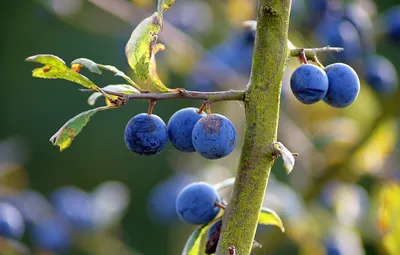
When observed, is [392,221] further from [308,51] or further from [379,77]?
[379,77]

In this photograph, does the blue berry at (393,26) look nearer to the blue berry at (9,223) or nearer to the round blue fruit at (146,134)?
the blue berry at (9,223)

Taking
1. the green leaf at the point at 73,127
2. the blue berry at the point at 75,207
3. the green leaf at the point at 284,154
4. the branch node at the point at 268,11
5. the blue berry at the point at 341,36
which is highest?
the blue berry at the point at 341,36

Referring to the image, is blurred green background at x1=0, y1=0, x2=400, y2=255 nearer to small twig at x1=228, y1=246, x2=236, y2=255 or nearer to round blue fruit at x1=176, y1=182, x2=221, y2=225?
round blue fruit at x1=176, y1=182, x2=221, y2=225

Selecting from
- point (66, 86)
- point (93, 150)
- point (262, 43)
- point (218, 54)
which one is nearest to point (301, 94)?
point (262, 43)

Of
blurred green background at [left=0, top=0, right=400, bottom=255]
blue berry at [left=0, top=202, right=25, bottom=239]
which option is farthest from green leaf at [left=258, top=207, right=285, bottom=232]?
blue berry at [left=0, top=202, right=25, bottom=239]

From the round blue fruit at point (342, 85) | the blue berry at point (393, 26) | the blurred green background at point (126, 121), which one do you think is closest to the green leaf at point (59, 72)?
the round blue fruit at point (342, 85)

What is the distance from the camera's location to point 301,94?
77cm

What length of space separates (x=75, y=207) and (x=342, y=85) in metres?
1.39

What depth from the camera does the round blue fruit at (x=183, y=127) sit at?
78 centimetres

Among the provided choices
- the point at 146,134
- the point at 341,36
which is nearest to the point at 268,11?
the point at 146,134

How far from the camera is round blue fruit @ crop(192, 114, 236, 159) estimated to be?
738mm

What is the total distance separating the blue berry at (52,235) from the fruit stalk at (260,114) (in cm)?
131

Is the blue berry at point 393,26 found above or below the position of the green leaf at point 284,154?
above

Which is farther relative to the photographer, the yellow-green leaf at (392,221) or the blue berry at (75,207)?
the blue berry at (75,207)
